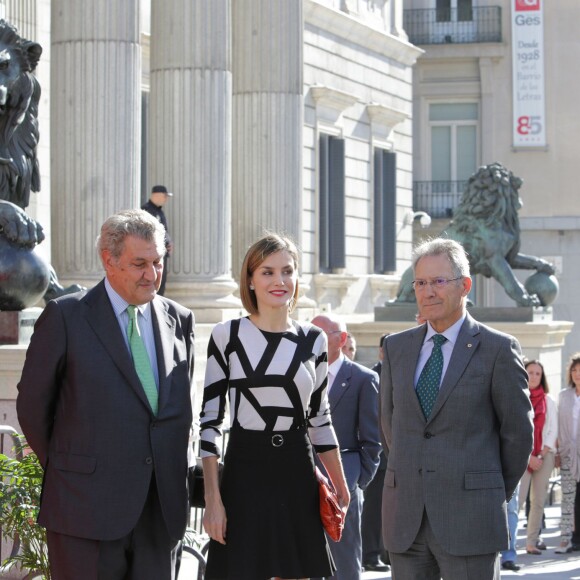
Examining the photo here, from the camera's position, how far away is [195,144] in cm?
1905

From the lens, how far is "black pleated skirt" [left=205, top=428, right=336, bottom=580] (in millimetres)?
6051

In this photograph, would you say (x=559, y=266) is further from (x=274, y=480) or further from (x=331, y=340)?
(x=274, y=480)

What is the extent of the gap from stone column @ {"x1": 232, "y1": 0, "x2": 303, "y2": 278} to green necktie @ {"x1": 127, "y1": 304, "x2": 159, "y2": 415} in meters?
16.1

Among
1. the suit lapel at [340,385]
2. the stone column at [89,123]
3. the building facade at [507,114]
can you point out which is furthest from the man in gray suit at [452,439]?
the building facade at [507,114]

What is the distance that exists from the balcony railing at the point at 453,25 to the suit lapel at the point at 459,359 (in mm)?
35961

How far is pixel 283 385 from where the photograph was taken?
616 cm

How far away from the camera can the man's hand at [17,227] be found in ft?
32.3

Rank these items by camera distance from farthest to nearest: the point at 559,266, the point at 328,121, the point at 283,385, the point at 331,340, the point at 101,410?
the point at 559,266
the point at 328,121
the point at 331,340
the point at 283,385
the point at 101,410

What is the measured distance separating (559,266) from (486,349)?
114 feet

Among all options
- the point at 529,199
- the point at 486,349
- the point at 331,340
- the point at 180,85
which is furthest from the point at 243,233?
the point at 529,199

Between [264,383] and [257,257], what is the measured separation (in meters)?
0.54

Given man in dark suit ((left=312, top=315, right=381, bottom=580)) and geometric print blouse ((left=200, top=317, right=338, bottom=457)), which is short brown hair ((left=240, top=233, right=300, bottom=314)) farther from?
man in dark suit ((left=312, top=315, right=381, bottom=580))

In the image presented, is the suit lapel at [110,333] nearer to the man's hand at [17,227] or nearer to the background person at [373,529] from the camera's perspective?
the man's hand at [17,227]

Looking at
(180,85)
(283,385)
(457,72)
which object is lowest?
(283,385)
